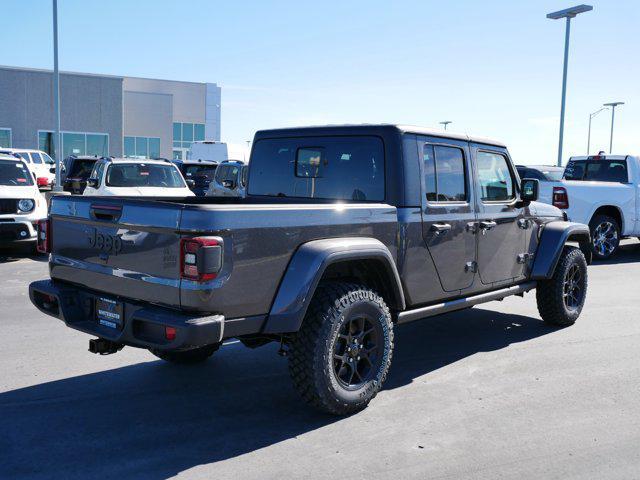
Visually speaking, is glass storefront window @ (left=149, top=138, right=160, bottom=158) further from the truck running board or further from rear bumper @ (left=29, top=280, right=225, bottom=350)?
rear bumper @ (left=29, top=280, right=225, bottom=350)

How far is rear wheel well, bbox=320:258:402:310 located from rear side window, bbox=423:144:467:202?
76cm

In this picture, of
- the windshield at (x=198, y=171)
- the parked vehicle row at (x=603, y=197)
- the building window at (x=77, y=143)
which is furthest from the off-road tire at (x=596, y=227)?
the building window at (x=77, y=143)

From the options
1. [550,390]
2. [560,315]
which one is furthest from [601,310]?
[550,390]

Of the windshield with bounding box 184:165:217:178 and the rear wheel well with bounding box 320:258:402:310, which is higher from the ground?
the windshield with bounding box 184:165:217:178

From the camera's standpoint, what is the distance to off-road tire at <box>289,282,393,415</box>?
4.13 metres

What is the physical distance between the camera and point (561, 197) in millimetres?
11914

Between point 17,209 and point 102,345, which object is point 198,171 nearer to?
point 17,209

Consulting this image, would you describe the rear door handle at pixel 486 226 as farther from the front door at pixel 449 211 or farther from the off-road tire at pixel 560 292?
the off-road tire at pixel 560 292

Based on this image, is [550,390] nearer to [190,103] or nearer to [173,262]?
[173,262]

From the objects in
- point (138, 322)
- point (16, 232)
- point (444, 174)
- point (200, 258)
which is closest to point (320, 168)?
point (444, 174)

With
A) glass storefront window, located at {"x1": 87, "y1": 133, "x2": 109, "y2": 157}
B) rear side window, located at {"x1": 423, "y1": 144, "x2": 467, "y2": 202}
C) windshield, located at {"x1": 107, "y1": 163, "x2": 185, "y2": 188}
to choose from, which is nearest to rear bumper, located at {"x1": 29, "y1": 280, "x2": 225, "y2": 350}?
rear side window, located at {"x1": 423, "y1": 144, "x2": 467, "y2": 202}

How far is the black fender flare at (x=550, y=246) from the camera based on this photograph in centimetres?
648

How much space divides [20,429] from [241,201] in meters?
2.55

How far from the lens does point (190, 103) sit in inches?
2372
